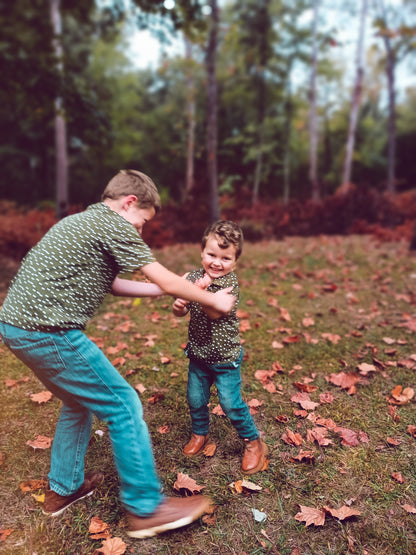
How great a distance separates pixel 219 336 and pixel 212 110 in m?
9.24

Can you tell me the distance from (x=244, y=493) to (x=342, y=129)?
3351 centimetres

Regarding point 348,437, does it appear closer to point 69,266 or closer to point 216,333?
point 216,333

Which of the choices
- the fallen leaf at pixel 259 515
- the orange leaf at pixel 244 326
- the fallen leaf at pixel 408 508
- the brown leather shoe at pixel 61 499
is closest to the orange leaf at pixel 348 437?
the fallen leaf at pixel 408 508

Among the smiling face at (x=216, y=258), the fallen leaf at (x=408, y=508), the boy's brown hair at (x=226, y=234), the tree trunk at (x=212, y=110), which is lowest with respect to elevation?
the fallen leaf at (x=408, y=508)

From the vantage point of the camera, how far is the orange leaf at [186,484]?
2463 mm

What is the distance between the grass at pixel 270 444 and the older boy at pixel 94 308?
408 mm

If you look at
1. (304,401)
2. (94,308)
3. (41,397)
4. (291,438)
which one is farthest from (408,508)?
(41,397)

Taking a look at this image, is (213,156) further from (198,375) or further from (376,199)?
(198,375)

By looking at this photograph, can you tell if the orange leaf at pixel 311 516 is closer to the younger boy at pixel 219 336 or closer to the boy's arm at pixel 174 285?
the younger boy at pixel 219 336

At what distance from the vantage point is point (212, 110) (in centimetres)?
1034

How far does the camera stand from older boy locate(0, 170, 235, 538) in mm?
1835

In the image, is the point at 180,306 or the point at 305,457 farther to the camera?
the point at 305,457

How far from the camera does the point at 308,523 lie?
2225mm

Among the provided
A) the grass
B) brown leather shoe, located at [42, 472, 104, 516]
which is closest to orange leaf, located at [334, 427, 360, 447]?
the grass
